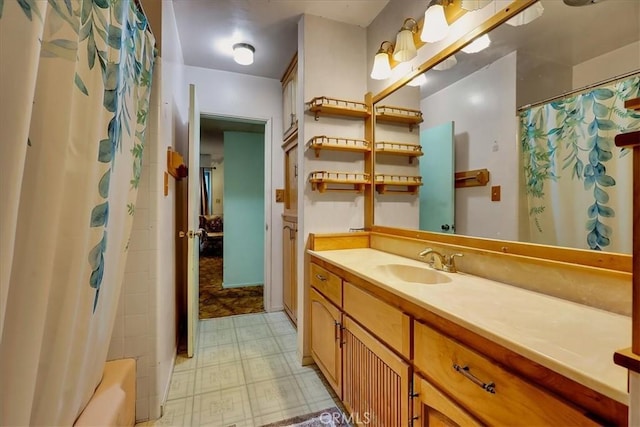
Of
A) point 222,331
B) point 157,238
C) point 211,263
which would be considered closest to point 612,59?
point 157,238

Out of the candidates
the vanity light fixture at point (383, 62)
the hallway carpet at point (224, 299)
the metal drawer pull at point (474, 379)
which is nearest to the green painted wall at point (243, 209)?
the hallway carpet at point (224, 299)

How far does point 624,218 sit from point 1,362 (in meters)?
1.62

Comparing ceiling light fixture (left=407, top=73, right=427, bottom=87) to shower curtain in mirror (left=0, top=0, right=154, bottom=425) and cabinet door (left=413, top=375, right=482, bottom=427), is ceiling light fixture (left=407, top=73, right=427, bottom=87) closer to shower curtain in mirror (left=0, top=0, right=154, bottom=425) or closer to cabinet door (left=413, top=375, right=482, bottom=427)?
shower curtain in mirror (left=0, top=0, right=154, bottom=425)

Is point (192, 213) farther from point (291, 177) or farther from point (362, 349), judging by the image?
point (362, 349)

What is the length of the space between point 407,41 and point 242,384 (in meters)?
2.31

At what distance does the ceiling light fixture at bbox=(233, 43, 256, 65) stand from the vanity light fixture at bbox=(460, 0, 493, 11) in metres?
1.64

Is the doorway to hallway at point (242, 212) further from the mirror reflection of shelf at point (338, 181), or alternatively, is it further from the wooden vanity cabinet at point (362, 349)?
the wooden vanity cabinet at point (362, 349)

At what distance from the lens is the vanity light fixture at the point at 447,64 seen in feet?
4.71

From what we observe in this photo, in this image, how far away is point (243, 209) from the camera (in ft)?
12.4

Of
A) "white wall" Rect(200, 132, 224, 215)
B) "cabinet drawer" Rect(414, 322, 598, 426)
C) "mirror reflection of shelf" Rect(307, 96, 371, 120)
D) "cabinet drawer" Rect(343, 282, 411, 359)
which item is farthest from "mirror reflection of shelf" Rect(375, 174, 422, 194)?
"white wall" Rect(200, 132, 224, 215)

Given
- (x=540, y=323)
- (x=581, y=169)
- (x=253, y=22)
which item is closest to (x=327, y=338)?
(x=540, y=323)

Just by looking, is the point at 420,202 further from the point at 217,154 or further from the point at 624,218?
the point at 217,154

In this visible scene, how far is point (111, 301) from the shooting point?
1.04 meters

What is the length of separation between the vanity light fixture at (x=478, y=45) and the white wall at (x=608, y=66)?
40 cm
